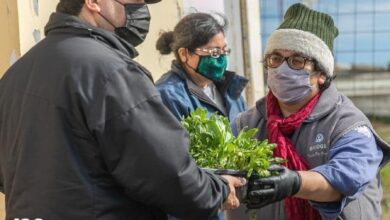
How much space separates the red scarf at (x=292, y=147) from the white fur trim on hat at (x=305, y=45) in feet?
0.46

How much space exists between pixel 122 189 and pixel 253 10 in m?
4.10

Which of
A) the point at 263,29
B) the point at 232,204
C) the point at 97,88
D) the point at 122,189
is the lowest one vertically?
the point at 263,29

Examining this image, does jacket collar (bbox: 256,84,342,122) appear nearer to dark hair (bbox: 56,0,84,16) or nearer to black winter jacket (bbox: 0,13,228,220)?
black winter jacket (bbox: 0,13,228,220)

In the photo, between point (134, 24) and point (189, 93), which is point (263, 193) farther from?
point (189, 93)

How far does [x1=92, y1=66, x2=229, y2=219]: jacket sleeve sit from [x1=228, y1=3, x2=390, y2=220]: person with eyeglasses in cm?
44

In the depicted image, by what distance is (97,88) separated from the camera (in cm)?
264

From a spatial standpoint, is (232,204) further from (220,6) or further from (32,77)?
(220,6)

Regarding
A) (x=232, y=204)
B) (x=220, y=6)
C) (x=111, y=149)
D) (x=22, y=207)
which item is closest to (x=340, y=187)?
(x=232, y=204)

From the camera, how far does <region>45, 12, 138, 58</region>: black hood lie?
9.14 feet

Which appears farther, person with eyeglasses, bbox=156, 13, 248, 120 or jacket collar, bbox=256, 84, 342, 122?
person with eyeglasses, bbox=156, 13, 248, 120

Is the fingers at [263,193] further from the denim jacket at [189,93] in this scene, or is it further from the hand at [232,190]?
the denim jacket at [189,93]

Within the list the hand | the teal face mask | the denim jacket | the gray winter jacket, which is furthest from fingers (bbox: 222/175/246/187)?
the teal face mask

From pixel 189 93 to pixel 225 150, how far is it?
143cm

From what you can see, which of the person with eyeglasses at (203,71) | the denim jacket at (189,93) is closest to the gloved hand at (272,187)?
the denim jacket at (189,93)
